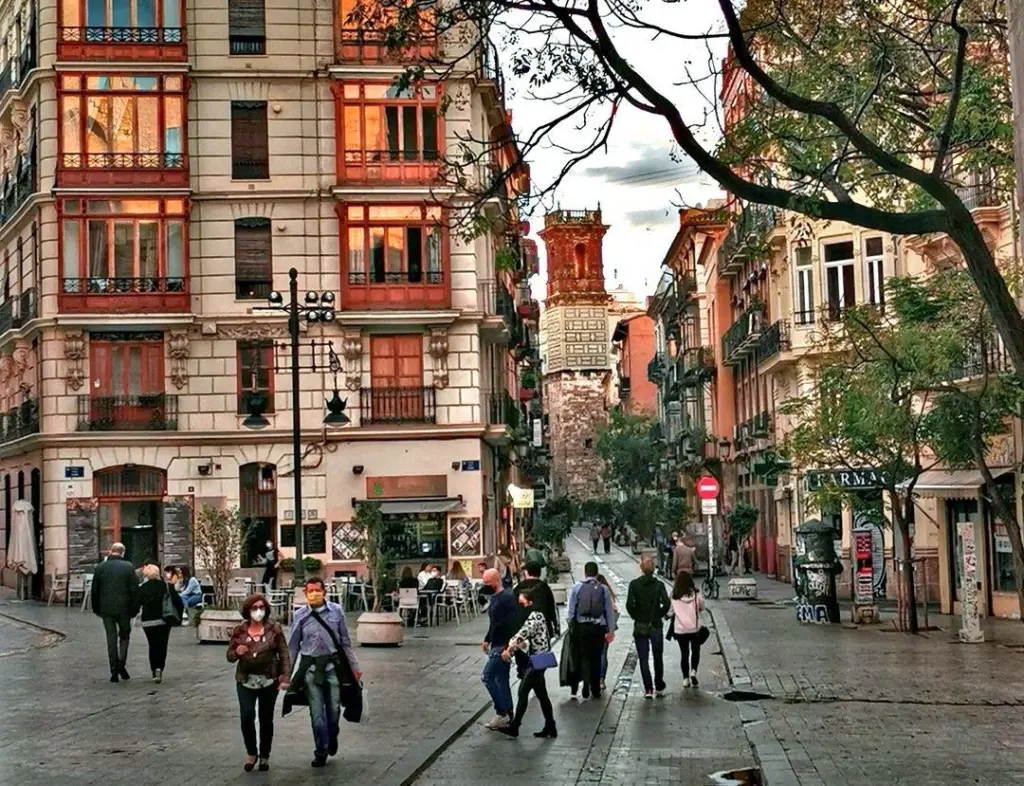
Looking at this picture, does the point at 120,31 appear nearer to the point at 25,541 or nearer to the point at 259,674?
the point at 25,541

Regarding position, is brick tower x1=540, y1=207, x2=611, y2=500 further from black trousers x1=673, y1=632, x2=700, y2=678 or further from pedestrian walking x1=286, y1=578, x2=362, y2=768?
pedestrian walking x1=286, y1=578, x2=362, y2=768

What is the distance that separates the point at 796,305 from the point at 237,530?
1761cm

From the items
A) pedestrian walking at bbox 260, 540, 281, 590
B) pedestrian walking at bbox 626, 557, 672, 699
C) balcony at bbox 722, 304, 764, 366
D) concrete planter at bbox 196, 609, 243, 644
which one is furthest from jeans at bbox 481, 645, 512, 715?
balcony at bbox 722, 304, 764, 366

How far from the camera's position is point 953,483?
33.7 metres

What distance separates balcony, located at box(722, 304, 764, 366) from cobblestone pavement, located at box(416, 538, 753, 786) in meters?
33.9

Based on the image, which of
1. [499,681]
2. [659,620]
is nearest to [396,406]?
A: [659,620]

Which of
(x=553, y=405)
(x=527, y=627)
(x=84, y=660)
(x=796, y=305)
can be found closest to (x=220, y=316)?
(x=796, y=305)

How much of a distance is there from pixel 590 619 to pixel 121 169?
89.1 feet

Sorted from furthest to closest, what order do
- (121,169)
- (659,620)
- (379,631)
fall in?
(121,169), (379,631), (659,620)

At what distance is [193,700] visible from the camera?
67.5 ft

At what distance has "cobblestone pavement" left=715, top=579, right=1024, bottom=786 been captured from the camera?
14500 mm

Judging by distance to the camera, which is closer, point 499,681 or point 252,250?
point 499,681

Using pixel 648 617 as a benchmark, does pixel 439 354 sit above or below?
above

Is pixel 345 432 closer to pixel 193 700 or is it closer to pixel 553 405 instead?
pixel 193 700
